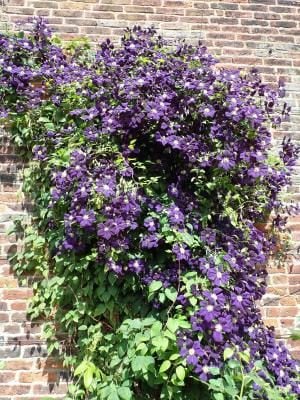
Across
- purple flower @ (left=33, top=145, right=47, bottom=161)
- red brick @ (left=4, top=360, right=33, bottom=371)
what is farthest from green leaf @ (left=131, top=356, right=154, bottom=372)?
purple flower @ (left=33, top=145, right=47, bottom=161)


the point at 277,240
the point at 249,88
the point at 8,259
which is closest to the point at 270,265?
the point at 277,240

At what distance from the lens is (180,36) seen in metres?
3.55

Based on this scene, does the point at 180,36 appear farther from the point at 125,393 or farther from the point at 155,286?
the point at 125,393

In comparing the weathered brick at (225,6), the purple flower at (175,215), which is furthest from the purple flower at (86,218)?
the weathered brick at (225,6)

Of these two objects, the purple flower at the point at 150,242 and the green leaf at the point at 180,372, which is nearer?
the green leaf at the point at 180,372

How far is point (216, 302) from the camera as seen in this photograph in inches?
94.6

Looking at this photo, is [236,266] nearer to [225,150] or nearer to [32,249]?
[225,150]

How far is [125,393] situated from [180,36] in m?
2.46

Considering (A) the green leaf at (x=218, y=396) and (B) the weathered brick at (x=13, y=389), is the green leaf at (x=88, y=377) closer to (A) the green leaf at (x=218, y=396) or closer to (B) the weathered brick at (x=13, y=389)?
(B) the weathered brick at (x=13, y=389)

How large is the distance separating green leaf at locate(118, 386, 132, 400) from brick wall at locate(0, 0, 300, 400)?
613 mm

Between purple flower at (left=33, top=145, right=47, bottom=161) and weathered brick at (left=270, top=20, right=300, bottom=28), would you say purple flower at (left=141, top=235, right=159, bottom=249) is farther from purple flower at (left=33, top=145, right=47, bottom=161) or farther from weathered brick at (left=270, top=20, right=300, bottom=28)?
weathered brick at (left=270, top=20, right=300, bottom=28)

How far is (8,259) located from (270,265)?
5.50 feet

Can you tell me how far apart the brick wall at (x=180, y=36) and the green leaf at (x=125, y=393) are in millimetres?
613

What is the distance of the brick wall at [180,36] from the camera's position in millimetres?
2932
